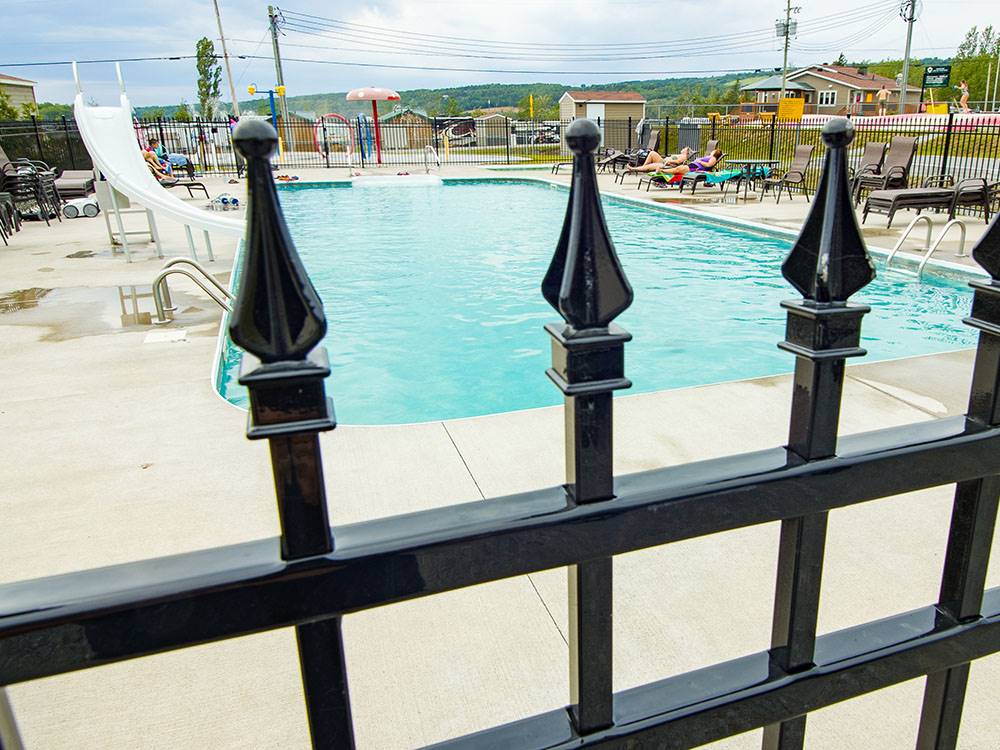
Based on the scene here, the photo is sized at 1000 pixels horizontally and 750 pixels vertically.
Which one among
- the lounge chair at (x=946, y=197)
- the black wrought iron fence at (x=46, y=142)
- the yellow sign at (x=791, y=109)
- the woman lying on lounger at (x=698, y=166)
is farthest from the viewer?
the yellow sign at (x=791, y=109)

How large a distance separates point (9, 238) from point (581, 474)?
41.3 feet

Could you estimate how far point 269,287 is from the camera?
0.67 metres

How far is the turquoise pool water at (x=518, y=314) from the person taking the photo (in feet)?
20.5

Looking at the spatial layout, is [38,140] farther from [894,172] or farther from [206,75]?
[206,75]

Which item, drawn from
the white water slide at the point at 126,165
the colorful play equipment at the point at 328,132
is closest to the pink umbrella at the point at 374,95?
the colorful play equipment at the point at 328,132

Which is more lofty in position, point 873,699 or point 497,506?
point 497,506

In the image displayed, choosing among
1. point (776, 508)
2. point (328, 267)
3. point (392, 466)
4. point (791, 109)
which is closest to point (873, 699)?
point (776, 508)

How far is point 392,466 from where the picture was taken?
3236mm

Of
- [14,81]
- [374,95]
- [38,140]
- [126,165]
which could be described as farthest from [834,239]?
[14,81]

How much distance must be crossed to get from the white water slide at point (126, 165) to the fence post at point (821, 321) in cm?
715

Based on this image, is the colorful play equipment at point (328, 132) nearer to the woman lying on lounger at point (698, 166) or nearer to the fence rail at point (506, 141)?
the fence rail at point (506, 141)

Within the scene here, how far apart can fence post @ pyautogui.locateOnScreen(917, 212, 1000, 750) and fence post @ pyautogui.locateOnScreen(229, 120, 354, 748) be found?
0.90m

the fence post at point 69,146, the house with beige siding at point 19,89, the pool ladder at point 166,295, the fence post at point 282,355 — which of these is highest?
the house with beige siding at point 19,89

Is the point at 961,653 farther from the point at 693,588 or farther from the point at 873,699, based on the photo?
the point at 693,588
